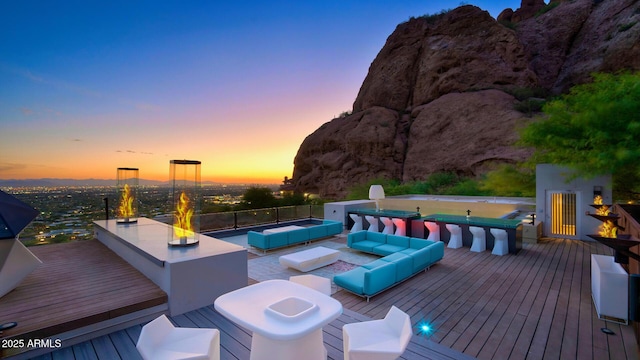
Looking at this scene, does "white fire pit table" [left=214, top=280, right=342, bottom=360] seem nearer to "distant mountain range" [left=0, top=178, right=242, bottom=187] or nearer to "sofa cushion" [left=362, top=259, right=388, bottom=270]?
"sofa cushion" [left=362, top=259, right=388, bottom=270]

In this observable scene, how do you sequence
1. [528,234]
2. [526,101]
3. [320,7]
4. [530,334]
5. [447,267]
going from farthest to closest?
1. [526,101]
2. [320,7]
3. [528,234]
4. [447,267]
5. [530,334]

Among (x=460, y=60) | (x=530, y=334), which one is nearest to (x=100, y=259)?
(x=530, y=334)

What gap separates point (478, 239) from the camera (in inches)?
288

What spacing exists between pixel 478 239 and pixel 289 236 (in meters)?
5.30

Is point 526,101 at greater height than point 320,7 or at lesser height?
lesser

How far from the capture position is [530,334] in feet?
10.7

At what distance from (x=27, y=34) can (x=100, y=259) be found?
7174 millimetres

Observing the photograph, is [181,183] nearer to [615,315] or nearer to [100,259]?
[100,259]

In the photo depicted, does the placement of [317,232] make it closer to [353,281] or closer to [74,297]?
[353,281]

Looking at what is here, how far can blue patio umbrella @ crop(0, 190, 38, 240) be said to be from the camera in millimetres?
3633

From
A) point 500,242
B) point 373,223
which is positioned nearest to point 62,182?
point 373,223

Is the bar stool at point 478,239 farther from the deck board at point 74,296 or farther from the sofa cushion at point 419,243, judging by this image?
the deck board at point 74,296

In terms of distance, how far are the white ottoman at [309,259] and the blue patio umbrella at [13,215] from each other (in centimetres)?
426

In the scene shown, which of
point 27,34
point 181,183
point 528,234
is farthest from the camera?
point 528,234
